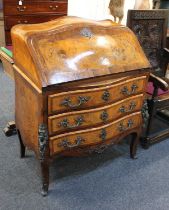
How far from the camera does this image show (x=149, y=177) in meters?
1.89

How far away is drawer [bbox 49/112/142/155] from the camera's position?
1.52 meters

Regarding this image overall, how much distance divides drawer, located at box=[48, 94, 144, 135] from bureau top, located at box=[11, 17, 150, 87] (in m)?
0.22

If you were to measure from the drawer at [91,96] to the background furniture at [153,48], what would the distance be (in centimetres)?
41

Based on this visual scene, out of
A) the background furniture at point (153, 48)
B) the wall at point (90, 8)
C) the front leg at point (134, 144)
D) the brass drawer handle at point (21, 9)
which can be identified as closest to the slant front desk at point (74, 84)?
the front leg at point (134, 144)

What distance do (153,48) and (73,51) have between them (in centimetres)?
120

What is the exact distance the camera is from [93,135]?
161 cm

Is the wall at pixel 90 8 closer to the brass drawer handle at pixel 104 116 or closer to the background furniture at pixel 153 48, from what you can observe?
the background furniture at pixel 153 48

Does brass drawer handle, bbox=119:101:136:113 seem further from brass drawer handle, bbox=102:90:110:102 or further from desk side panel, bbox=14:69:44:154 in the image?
desk side panel, bbox=14:69:44:154

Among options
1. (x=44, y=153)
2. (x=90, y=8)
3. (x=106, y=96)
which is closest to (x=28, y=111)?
(x=44, y=153)

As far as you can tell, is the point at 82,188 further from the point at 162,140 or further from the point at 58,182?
the point at 162,140

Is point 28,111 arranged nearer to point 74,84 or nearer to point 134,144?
point 74,84

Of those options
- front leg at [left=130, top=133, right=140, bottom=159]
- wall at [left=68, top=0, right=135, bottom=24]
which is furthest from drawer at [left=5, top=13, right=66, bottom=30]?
front leg at [left=130, top=133, right=140, bottom=159]

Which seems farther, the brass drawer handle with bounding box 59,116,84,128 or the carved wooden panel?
the carved wooden panel

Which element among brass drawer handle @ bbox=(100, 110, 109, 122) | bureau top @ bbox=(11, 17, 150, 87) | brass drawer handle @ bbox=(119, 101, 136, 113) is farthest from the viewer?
brass drawer handle @ bbox=(119, 101, 136, 113)
